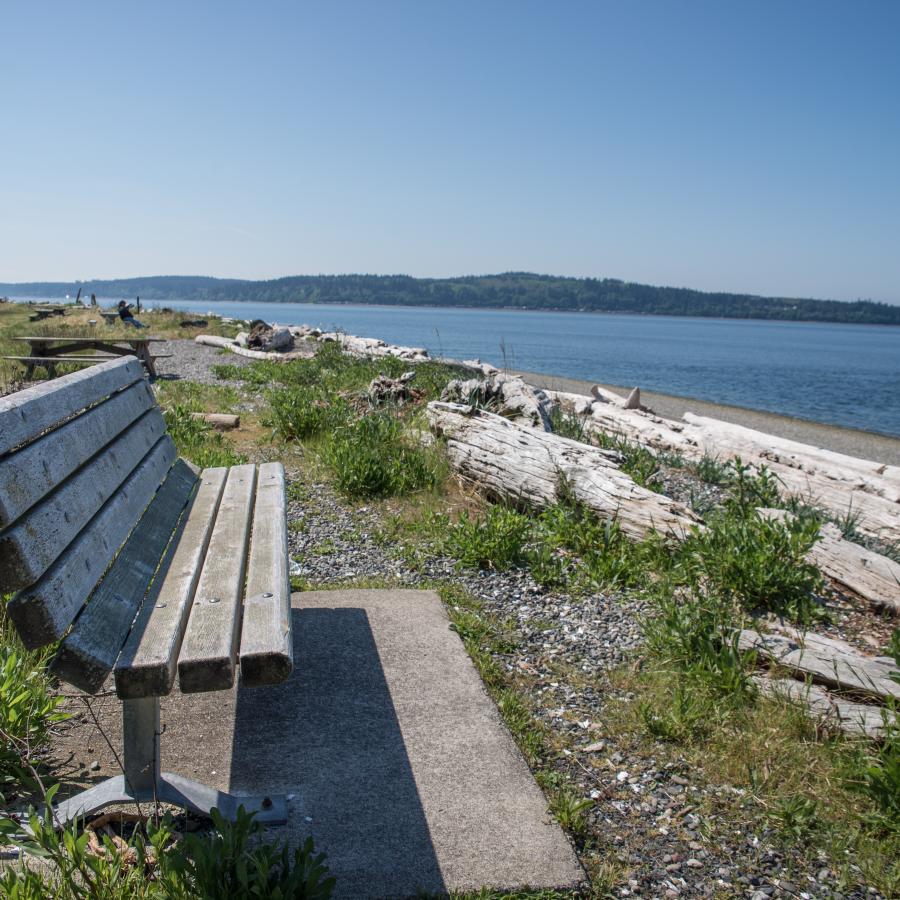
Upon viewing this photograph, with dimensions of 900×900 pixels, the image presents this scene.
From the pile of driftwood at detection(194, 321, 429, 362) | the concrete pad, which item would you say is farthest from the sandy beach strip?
the concrete pad

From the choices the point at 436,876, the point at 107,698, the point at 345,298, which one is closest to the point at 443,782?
the point at 436,876

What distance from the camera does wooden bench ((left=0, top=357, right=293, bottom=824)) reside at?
5.87ft

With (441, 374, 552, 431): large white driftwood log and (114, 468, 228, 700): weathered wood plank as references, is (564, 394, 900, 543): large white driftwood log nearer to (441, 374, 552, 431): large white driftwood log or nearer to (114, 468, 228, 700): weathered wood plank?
(441, 374, 552, 431): large white driftwood log

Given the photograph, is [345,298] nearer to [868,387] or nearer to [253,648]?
[868,387]

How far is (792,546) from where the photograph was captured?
4.27 metres

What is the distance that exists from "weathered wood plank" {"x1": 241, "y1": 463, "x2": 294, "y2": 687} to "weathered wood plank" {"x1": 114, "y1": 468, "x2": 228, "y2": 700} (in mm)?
184

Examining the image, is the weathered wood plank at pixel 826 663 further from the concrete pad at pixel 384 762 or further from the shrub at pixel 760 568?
the concrete pad at pixel 384 762

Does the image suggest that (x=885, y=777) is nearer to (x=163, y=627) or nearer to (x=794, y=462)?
(x=163, y=627)

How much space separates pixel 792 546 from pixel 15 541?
4.03 metres

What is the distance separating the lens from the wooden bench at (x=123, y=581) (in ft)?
5.87

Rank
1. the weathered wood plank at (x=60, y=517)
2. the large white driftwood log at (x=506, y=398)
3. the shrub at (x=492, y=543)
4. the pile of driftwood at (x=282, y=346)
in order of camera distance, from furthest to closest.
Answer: the pile of driftwood at (x=282, y=346) < the large white driftwood log at (x=506, y=398) < the shrub at (x=492, y=543) < the weathered wood plank at (x=60, y=517)

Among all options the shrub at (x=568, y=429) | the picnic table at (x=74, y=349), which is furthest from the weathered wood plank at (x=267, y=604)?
the picnic table at (x=74, y=349)

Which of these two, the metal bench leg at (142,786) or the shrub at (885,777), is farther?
the shrub at (885,777)

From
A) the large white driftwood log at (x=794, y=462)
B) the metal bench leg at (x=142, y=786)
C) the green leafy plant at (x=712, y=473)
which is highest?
the metal bench leg at (x=142, y=786)
